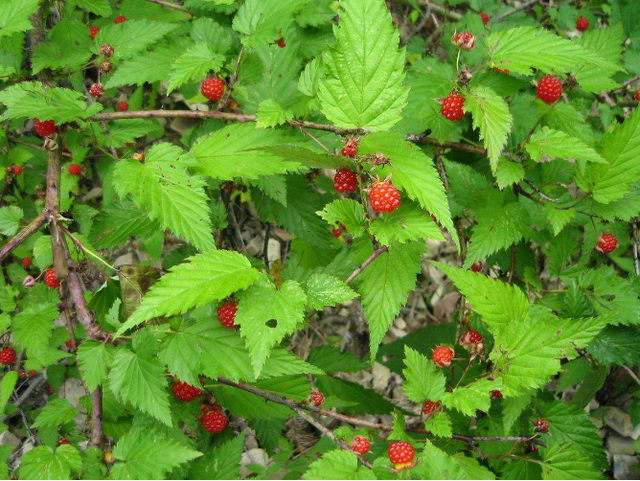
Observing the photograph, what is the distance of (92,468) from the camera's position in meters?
1.51

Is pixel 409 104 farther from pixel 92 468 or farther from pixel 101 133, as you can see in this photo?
pixel 92 468

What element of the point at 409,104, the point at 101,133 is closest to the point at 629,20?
the point at 409,104

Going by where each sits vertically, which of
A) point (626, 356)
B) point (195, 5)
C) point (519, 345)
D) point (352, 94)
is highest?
point (195, 5)

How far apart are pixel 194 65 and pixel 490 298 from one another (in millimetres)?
1324

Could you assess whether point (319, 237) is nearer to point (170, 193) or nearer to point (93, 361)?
point (170, 193)

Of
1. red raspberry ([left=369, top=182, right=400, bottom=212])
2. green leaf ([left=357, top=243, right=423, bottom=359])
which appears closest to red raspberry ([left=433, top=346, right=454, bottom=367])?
green leaf ([left=357, top=243, right=423, bottom=359])

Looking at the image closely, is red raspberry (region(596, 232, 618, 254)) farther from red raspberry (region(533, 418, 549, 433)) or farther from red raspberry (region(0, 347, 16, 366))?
red raspberry (region(0, 347, 16, 366))

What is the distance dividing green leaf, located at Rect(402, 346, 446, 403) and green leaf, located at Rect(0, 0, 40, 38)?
6.05 ft

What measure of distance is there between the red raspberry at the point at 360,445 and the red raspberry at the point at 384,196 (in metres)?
0.70

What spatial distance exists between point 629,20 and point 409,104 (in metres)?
1.59

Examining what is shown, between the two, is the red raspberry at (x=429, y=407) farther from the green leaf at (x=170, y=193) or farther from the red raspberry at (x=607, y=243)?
the red raspberry at (x=607, y=243)

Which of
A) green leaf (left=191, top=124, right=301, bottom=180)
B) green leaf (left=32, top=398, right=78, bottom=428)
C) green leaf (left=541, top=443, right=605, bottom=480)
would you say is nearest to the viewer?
green leaf (left=541, top=443, right=605, bottom=480)

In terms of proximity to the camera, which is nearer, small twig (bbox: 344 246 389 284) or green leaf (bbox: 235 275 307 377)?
green leaf (bbox: 235 275 307 377)

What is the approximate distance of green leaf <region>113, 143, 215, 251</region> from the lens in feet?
5.06
